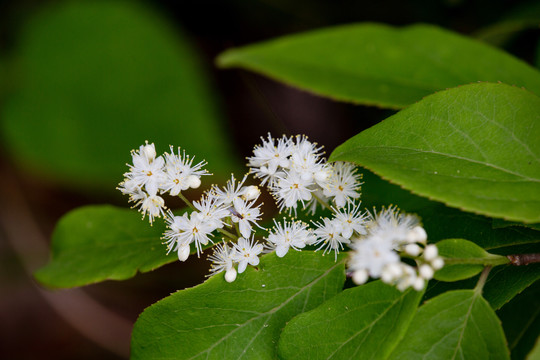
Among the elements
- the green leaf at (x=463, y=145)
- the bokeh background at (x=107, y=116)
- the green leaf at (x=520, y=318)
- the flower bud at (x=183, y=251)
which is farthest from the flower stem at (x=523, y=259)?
the bokeh background at (x=107, y=116)

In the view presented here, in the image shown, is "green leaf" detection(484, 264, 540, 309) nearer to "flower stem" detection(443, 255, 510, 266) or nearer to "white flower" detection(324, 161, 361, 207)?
"flower stem" detection(443, 255, 510, 266)

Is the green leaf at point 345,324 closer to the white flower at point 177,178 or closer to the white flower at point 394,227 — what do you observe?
the white flower at point 394,227

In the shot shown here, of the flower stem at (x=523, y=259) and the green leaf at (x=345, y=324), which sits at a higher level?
the flower stem at (x=523, y=259)

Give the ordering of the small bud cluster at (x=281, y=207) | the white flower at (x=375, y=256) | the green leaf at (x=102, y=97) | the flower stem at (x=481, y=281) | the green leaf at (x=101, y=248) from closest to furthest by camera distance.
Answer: the white flower at (x=375, y=256) < the flower stem at (x=481, y=281) < the small bud cluster at (x=281, y=207) < the green leaf at (x=101, y=248) < the green leaf at (x=102, y=97)

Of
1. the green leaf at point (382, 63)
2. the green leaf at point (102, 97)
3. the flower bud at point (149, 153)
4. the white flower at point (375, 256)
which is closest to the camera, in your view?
the white flower at point (375, 256)

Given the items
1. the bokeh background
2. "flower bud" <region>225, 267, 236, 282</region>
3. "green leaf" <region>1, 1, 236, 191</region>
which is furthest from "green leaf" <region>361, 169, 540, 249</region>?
"green leaf" <region>1, 1, 236, 191</region>

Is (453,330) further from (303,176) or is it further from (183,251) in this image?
(183,251)

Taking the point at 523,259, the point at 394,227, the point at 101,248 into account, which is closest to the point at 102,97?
the point at 101,248
